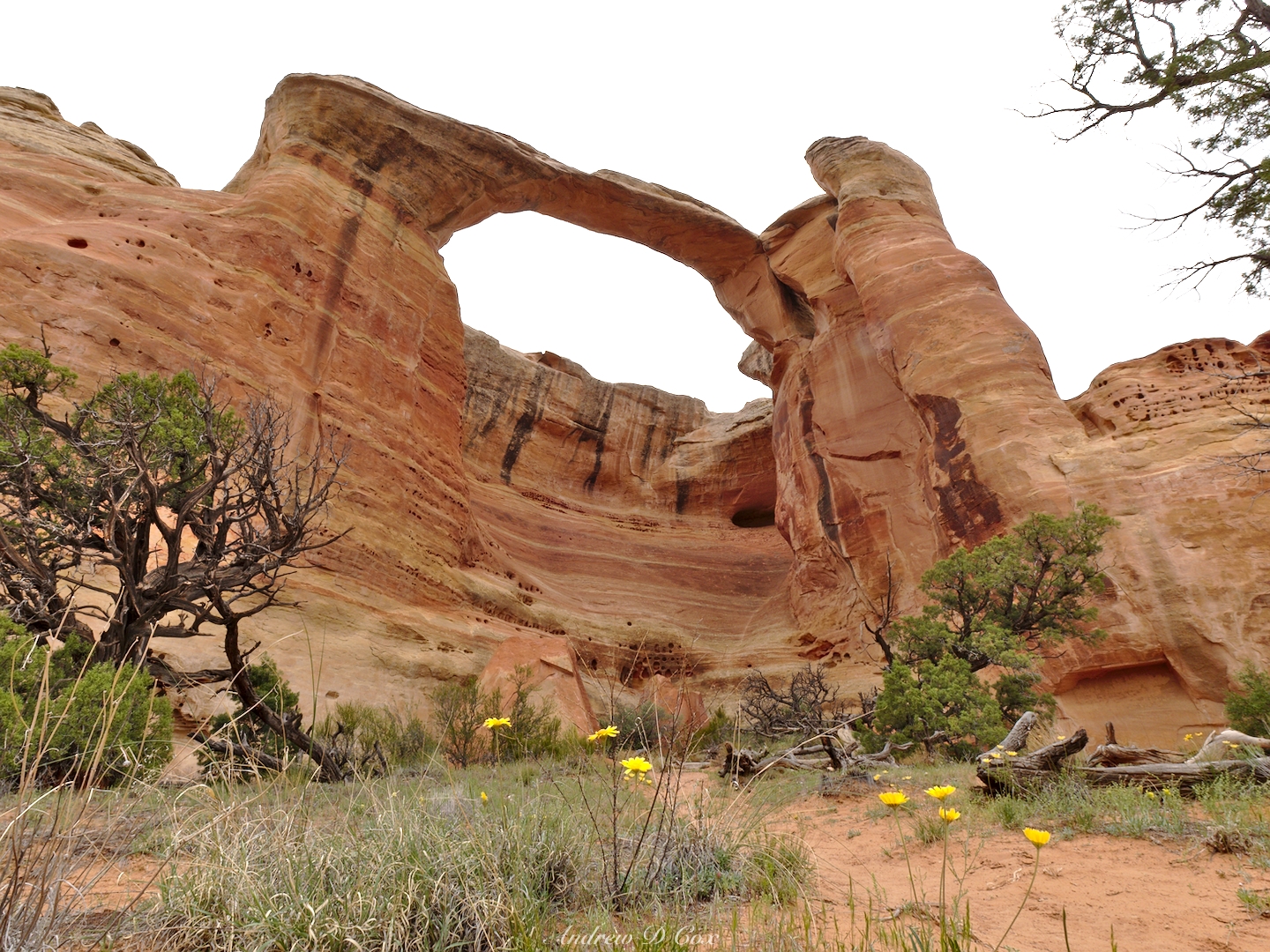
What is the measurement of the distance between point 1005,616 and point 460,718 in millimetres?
8451

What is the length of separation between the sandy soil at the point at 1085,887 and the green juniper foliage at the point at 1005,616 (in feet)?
17.7

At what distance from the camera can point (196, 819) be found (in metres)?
3.14

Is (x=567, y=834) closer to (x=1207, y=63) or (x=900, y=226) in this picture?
(x=1207, y=63)

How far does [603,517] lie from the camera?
26203mm

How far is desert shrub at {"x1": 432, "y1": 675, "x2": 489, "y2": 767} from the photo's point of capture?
8.48m

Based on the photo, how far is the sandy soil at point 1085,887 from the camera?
7.48ft

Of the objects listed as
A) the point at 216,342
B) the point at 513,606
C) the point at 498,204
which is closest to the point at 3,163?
the point at 216,342

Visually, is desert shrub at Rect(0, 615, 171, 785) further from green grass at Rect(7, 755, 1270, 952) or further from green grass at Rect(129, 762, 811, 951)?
green grass at Rect(129, 762, 811, 951)

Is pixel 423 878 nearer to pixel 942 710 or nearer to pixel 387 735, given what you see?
pixel 387 735

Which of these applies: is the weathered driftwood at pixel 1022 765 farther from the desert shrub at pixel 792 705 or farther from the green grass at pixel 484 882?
the desert shrub at pixel 792 705

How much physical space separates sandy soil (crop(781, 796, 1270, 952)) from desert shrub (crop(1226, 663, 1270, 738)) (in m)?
7.47

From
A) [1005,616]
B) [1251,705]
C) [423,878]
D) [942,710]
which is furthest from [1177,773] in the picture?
[1005,616]

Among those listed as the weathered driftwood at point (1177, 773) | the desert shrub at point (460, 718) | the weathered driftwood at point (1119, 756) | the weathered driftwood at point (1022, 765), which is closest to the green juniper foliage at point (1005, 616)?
the weathered driftwood at point (1119, 756)

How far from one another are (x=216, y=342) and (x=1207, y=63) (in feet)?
54.2
